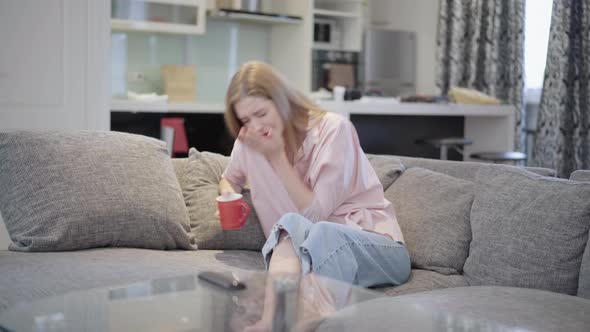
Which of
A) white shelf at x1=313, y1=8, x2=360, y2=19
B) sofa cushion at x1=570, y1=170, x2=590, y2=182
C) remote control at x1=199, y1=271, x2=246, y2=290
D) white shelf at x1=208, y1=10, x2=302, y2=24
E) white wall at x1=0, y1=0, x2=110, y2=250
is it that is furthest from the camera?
white shelf at x1=313, y1=8, x2=360, y2=19

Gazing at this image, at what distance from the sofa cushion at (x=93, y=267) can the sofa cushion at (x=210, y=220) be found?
0.07 meters

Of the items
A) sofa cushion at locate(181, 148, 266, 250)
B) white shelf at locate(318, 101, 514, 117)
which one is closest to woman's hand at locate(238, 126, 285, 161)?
sofa cushion at locate(181, 148, 266, 250)

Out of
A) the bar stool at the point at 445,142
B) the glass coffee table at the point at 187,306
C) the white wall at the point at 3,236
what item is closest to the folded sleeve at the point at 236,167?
the glass coffee table at the point at 187,306

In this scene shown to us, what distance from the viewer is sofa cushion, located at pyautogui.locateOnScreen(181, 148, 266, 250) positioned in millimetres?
2559

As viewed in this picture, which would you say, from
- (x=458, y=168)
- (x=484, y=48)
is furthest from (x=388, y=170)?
(x=484, y=48)

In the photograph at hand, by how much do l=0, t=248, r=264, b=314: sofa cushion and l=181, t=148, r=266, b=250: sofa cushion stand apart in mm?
72

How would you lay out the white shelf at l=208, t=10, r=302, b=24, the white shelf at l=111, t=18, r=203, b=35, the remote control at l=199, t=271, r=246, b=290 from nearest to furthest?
the remote control at l=199, t=271, r=246, b=290
the white shelf at l=111, t=18, r=203, b=35
the white shelf at l=208, t=10, r=302, b=24

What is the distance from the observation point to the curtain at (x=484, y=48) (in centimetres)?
611

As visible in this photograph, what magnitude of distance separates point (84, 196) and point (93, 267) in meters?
0.33

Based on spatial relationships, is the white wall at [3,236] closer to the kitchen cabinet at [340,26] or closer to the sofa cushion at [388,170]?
the sofa cushion at [388,170]

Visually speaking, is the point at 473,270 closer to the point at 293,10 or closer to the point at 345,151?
the point at 345,151

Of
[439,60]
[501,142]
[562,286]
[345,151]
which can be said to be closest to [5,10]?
[345,151]

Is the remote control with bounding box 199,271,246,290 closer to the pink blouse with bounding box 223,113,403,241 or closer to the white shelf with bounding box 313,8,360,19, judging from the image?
the pink blouse with bounding box 223,113,403,241

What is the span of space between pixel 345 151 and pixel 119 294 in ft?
2.83
